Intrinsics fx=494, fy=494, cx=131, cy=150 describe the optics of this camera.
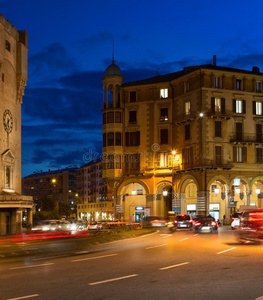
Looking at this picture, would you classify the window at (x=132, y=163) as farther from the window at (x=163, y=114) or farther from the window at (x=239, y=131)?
the window at (x=239, y=131)

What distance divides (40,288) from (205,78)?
56.3 metres

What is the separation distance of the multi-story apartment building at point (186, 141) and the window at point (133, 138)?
15 centimetres

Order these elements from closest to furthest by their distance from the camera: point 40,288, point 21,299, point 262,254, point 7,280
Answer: point 21,299 < point 40,288 < point 7,280 < point 262,254

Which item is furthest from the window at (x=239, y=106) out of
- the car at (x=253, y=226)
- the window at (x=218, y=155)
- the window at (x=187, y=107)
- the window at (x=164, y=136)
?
the car at (x=253, y=226)

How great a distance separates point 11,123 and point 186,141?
83.3 feet

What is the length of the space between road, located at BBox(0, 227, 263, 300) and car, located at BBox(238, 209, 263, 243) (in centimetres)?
578

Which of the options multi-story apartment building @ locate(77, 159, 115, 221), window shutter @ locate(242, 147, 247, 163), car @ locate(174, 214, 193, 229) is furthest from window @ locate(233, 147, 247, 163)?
multi-story apartment building @ locate(77, 159, 115, 221)

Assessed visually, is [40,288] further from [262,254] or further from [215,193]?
[215,193]

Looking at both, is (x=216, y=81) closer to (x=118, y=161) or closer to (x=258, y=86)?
(x=258, y=86)

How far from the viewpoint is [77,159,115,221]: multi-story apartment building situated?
136 m

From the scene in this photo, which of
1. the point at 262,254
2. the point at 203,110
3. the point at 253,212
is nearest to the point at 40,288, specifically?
the point at 262,254

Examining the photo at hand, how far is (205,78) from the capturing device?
6619 cm

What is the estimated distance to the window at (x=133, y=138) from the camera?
238 ft

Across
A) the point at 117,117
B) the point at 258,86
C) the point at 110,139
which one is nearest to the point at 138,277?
the point at 110,139
